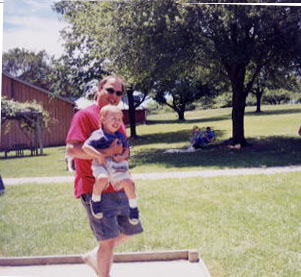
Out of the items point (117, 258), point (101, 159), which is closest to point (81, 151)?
point (101, 159)

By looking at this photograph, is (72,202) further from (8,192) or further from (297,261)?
(297,261)

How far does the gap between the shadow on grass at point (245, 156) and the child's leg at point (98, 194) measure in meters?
2.94

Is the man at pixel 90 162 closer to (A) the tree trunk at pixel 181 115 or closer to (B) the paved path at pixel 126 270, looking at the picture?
(B) the paved path at pixel 126 270

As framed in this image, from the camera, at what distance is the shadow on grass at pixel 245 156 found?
5.54 meters

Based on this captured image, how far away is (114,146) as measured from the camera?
7.39 ft

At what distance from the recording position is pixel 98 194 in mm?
2268

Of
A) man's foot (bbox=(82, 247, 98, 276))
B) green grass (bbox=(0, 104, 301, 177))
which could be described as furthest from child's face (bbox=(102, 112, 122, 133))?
green grass (bbox=(0, 104, 301, 177))

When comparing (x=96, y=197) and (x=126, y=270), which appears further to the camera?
(x=126, y=270)

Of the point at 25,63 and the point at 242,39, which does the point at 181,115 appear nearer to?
the point at 25,63

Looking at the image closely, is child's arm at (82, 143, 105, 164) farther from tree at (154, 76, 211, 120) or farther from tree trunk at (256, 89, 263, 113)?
tree trunk at (256, 89, 263, 113)

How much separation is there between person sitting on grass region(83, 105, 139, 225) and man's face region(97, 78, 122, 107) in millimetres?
81

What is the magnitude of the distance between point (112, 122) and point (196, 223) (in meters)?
1.78

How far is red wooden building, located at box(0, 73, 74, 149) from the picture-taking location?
3.42 metres

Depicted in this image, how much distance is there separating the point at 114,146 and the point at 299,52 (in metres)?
5.15
